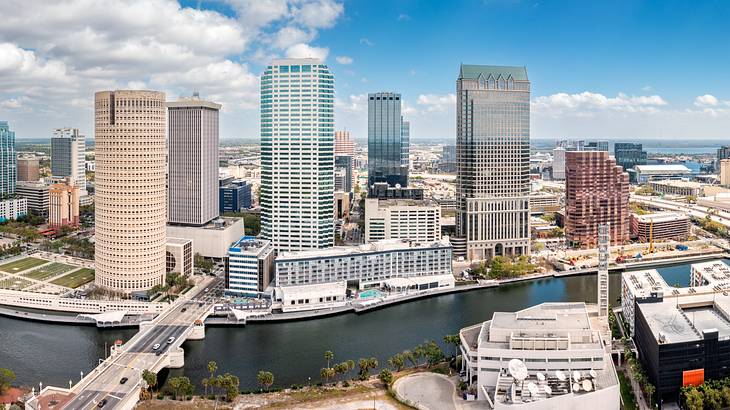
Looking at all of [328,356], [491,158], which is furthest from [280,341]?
[491,158]

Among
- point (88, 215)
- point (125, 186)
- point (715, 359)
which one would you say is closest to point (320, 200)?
point (125, 186)

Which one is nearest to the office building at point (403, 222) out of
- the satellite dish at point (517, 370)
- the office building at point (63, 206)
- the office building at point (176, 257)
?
the office building at point (176, 257)

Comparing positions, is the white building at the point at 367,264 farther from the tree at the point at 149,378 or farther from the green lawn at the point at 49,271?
the green lawn at the point at 49,271

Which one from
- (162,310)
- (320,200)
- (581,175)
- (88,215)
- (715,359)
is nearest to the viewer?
(715,359)

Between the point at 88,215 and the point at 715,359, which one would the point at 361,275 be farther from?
the point at 88,215

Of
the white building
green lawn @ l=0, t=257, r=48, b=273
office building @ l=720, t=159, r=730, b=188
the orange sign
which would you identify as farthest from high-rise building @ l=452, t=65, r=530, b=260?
office building @ l=720, t=159, r=730, b=188

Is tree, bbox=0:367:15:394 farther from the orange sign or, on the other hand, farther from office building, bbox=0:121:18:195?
office building, bbox=0:121:18:195
